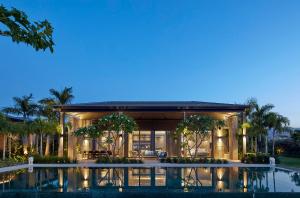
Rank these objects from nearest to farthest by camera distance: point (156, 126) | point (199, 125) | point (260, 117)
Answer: point (199, 125) → point (260, 117) → point (156, 126)

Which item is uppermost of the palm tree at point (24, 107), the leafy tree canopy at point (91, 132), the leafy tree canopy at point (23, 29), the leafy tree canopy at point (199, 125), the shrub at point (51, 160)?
the palm tree at point (24, 107)

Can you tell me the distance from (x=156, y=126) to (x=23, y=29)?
27.1 m

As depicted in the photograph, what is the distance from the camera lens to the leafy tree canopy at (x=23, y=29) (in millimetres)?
2049

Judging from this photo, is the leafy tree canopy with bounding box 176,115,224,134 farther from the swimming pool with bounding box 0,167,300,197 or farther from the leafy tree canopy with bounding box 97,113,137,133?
the swimming pool with bounding box 0,167,300,197

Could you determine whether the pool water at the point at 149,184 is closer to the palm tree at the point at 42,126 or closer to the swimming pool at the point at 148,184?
the swimming pool at the point at 148,184

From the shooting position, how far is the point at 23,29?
2.08m

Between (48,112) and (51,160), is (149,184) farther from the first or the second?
(48,112)

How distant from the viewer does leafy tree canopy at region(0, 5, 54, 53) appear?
2.05 metres

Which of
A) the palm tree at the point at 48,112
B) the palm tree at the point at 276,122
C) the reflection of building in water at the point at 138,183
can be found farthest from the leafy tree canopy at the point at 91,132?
the palm tree at the point at 276,122

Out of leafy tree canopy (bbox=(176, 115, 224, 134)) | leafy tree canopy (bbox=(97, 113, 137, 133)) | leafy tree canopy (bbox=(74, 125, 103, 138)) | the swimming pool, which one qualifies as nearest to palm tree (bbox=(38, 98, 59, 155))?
leafy tree canopy (bbox=(74, 125, 103, 138))

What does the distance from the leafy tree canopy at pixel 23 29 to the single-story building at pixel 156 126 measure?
21.1m

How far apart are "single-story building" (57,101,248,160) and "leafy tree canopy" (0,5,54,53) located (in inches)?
829

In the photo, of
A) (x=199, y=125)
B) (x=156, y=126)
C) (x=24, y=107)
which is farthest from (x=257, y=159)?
(x=24, y=107)

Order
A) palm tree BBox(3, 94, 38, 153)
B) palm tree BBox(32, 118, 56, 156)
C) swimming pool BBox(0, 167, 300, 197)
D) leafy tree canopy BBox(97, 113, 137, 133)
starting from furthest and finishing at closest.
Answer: palm tree BBox(3, 94, 38, 153)
palm tree BBox(32, 118, 56, 156)
leafy tree canopy BBox(97, 113, 137, 133)
swimming pool BBox(0, 167, 300, 197)
